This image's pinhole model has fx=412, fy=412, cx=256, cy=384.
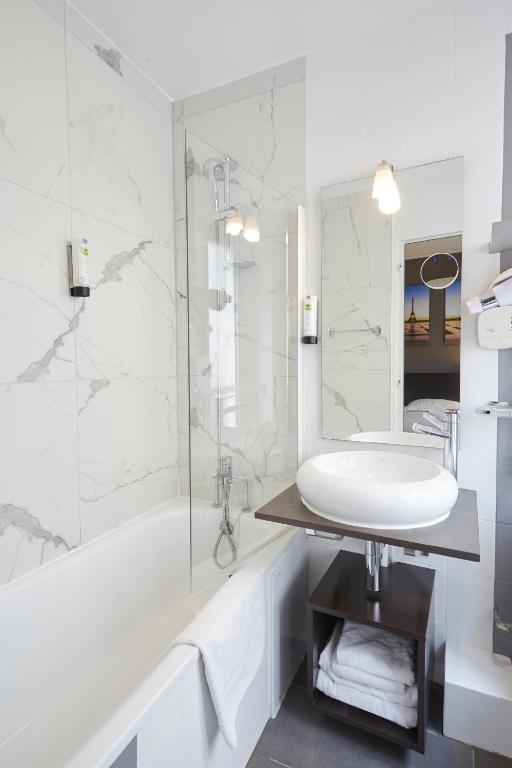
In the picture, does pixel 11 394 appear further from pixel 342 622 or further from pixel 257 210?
pixel 342 622

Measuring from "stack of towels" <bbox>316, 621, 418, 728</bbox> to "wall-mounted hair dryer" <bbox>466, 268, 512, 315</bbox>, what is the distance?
117 cm

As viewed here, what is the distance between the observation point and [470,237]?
1.50 metres

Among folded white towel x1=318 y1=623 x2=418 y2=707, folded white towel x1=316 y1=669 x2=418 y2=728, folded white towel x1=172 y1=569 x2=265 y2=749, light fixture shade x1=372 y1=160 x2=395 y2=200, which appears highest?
light fixture shade x1=372 y1=160 x2=395 y2=200

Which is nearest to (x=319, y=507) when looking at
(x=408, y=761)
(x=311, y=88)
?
(x=408, y=761)

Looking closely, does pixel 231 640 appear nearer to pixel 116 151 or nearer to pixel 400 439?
pixel 400 439

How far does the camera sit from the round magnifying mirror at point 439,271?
4.99 feet

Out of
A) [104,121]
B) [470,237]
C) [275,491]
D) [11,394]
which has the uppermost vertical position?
[104,121]

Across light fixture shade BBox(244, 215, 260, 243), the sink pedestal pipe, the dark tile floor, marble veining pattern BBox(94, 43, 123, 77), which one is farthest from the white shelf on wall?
marble veining pattern BBox(94, 43, 123, 77)

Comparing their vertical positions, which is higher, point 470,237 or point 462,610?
point 470,237

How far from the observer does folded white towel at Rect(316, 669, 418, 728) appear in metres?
1.26

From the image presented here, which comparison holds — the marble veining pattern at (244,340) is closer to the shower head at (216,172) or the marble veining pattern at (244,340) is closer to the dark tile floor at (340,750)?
the shower head at (216,172)

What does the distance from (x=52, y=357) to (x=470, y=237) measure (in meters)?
1.62

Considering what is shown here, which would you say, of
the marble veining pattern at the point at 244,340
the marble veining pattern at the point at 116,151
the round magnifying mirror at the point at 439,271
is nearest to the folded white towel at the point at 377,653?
the marble veining pattern at the point at 244,340

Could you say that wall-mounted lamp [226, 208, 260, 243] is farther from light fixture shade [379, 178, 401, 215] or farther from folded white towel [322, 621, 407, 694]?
folded white towel [322, 621, 407, 694]
